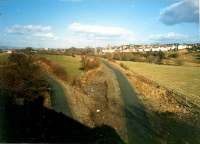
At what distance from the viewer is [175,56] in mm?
8938

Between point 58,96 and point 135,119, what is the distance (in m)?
1.77

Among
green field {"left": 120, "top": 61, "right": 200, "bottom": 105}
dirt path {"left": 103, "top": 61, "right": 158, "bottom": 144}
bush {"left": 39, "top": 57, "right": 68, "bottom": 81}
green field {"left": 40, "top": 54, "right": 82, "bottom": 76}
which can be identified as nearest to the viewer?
dirt path {"left": 103, "top": 61, "right": 158, "bottom": 144}

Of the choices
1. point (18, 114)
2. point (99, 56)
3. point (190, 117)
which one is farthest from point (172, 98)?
point (18, 114)

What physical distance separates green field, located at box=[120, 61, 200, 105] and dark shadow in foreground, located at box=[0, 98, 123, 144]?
5.01 feet

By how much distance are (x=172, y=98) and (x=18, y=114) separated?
315cm

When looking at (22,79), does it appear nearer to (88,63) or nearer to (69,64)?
(69,64)

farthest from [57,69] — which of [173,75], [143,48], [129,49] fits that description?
[173,75]

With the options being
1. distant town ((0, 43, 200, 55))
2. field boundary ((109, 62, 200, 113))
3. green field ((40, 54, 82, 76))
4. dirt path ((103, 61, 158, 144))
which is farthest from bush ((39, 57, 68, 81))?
field boundary ((109, 62, 200, 113))

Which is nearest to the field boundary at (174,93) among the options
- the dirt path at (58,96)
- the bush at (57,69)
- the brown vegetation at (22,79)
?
the bush at (57,69)

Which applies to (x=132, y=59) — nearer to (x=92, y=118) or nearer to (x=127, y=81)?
(x=127, y=81)

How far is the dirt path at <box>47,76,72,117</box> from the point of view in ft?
29.1

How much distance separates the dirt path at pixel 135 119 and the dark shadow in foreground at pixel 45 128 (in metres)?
0.37

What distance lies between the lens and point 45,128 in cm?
842

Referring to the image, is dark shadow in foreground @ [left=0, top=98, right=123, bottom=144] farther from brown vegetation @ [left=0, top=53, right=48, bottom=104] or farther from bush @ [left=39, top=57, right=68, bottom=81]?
bush @ [left=39, top=57, right=68, bottom=81]
